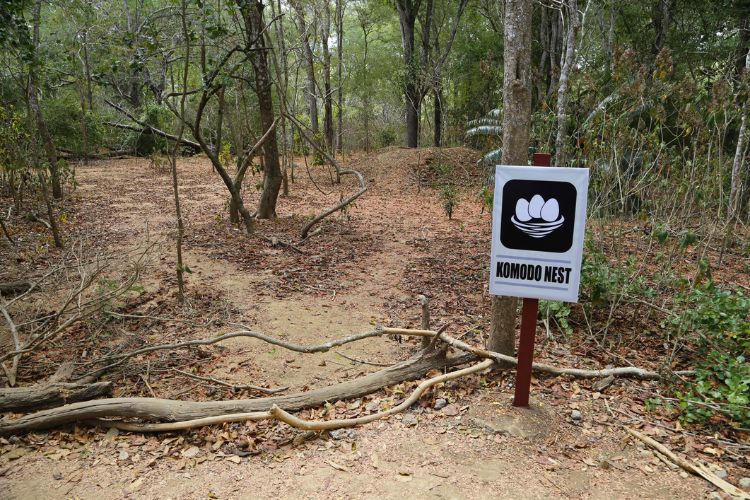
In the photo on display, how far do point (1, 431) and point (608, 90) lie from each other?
1070 centimetres

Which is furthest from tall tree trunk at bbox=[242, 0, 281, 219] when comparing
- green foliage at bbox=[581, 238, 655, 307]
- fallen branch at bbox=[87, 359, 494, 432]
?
fallen branch at bbox=[87, 359, 494, 432]

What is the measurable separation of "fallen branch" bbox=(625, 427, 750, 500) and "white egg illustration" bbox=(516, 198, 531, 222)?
1.52 meters

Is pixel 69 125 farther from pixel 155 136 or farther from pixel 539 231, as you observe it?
pixel 539 231

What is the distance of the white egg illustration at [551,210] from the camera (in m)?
2.71

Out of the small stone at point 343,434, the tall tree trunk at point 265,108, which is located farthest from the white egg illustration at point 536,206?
the tall tree trunk at point 265,108

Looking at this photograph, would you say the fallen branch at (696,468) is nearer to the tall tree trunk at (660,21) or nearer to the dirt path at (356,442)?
the dirt path at (356,442)

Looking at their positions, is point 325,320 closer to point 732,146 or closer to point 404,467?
point 404,467

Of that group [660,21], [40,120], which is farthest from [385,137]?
[40,120]

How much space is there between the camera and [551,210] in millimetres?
2713

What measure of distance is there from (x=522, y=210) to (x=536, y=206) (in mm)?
80

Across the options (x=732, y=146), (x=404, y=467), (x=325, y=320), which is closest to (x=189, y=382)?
(x=325, y=320)

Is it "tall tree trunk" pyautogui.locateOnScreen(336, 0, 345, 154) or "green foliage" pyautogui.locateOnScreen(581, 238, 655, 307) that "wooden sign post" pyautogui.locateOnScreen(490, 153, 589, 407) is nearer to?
"green foliage" pyautogui.locateOnScreen(581, 238, 655, 307)

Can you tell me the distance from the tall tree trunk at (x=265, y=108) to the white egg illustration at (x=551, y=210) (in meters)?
6.57

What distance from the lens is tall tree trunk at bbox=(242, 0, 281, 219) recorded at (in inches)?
321
